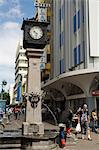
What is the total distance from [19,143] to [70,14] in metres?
23.1

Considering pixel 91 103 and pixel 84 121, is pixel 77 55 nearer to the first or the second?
pixel 91 103

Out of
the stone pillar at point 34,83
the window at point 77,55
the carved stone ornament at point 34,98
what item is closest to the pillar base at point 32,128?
the stone pillar at point 34,83

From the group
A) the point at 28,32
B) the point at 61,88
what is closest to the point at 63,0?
the point at 61,88

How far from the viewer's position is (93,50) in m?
25.8

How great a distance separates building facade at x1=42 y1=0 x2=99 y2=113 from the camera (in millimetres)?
26047

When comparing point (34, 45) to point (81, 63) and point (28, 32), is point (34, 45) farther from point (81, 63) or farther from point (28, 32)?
point (81, 63)

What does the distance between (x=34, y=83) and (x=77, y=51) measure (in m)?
15.4

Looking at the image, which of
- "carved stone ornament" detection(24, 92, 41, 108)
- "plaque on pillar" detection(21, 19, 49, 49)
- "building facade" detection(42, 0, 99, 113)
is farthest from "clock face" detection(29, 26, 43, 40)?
"building facade" detection(42, 0, 99, 113)

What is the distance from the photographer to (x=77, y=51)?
29.6 metres

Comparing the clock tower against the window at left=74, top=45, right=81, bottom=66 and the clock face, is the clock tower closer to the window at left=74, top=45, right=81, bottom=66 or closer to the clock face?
the clock face

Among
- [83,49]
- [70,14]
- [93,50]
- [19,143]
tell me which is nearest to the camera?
[19,143]

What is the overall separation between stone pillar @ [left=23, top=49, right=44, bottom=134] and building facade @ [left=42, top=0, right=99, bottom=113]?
33.9 ft

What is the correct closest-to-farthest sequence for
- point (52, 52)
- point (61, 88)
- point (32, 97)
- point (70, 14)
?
point (32, 97), point (70, 14), point (61, 88), point (52, 52)

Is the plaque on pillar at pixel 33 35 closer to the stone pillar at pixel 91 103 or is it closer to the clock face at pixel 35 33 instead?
the clock face at pixel 35 33
